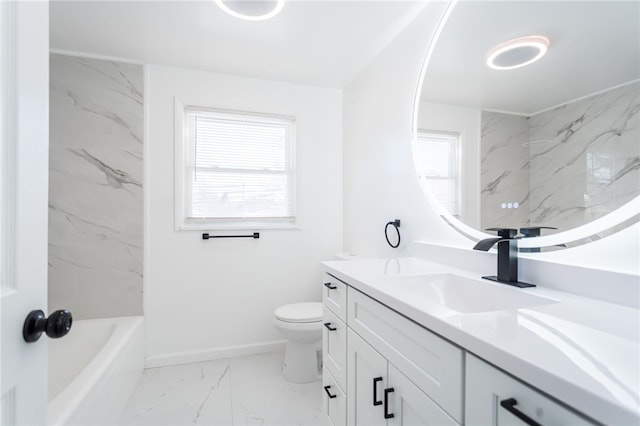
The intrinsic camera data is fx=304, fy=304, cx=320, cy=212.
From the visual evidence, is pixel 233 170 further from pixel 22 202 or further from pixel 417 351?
pixel 417 351

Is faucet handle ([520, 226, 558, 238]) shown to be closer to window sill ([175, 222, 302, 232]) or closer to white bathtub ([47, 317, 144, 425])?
window sill ([175, 222, 302, 232])

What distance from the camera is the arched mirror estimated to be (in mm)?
919

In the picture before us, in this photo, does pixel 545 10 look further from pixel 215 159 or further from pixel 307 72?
pixel 215 159

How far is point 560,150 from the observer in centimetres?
107

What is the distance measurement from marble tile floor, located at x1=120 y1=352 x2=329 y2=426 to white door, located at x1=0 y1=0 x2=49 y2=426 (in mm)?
1324

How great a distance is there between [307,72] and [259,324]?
2128 mm

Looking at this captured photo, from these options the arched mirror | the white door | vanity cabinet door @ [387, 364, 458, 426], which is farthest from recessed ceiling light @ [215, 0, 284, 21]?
vanity cabinet door @ [387, 364, 458, 426]

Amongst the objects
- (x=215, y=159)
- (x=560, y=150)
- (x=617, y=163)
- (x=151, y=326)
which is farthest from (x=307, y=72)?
(x=151, y=326)

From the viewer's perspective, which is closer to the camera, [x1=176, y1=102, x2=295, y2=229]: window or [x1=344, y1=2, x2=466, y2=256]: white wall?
[x1=344, y1=2, x2=466, y2=256]: white wall

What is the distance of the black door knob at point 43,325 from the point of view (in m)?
0.59

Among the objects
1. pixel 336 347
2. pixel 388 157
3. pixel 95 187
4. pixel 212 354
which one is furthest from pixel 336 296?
pixel 95 187

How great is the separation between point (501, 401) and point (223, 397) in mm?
1833

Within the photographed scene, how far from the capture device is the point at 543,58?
1133 millimetres

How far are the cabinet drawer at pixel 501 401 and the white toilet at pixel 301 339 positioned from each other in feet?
4.76
